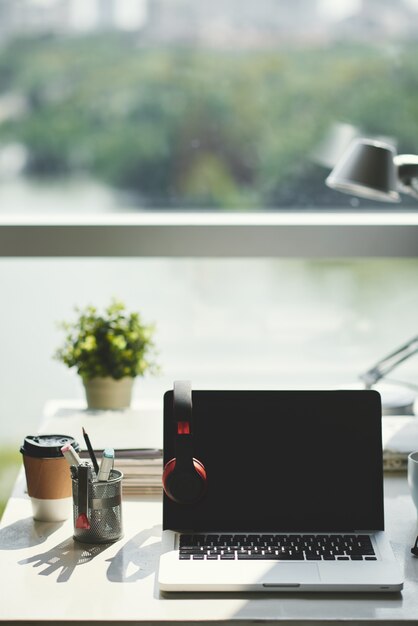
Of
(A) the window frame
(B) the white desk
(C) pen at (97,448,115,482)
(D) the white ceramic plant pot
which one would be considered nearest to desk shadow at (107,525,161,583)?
(B) the white desk

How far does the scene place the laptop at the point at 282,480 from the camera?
1415 mm

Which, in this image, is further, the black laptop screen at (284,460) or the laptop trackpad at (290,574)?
the black laptop screen at (284,460)

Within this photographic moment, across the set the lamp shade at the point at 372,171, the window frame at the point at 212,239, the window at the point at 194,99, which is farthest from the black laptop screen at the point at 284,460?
the window at the point at 194,99

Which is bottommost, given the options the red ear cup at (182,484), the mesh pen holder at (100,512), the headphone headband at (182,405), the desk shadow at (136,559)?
the desk shadow at (136,559)

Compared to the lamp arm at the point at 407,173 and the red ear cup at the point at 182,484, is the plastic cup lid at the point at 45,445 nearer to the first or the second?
the red ear cup at the point at 182,484

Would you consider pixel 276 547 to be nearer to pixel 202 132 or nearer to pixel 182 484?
pixel 182 484

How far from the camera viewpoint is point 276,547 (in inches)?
55.6

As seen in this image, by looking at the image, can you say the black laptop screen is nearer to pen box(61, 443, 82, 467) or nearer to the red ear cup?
the red ear cup

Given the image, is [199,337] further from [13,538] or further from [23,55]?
[13,538]

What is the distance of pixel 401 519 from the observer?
1.60m

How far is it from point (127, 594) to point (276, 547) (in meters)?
0.25

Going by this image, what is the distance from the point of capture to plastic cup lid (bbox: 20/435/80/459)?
5.14 feet

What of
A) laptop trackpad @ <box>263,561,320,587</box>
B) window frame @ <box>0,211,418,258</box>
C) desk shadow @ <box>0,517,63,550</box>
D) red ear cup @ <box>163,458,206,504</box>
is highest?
window frame @ <box>0,211,418,258</box>

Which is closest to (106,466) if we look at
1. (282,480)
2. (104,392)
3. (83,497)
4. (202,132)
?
(83,497)
